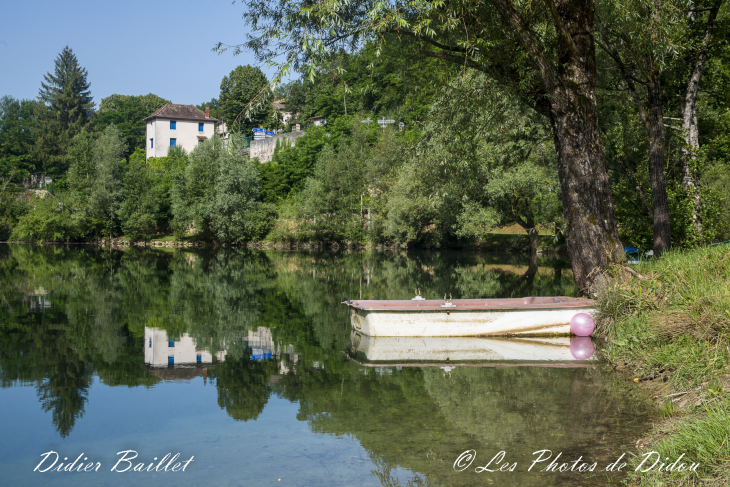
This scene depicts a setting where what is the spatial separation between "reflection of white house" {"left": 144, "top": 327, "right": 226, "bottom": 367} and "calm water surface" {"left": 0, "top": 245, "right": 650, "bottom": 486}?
5cm

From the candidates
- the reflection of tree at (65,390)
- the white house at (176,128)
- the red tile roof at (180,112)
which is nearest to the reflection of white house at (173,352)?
the reflection of tree at (65,390)

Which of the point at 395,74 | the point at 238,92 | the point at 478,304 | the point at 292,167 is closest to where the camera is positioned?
the point at 478,304

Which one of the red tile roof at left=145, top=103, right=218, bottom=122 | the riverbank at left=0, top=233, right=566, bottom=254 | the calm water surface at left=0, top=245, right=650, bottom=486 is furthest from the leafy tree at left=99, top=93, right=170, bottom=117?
the calm water surface at left=0, top=245, right=650, bottom=486

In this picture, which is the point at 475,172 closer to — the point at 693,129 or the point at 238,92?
the point at 693,129

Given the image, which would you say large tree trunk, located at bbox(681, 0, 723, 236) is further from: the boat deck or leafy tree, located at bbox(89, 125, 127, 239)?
leafy tree, located at bbox(89, 125, 127, 239)

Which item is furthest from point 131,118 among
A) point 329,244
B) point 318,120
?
point 329,244

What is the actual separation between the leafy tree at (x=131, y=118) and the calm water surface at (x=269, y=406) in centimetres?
7678

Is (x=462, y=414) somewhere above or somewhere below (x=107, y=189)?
below

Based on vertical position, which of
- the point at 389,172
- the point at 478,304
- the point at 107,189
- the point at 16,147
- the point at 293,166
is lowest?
the point at 478,304

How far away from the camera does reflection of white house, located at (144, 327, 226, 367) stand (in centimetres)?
1037

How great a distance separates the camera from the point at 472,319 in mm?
11641

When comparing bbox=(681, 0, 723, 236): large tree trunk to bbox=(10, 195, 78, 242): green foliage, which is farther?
bbox=(10, 195, 78, 242): green foliage

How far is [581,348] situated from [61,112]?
9145 centimetres

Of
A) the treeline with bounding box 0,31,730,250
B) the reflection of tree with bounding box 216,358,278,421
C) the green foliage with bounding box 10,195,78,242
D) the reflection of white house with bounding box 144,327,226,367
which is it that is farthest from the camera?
the green foliage with bounding box 10,195,78,242
